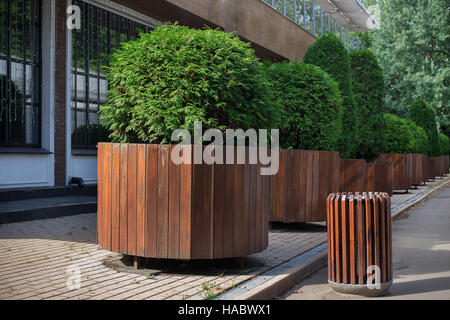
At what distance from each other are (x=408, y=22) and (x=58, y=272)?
41.0m

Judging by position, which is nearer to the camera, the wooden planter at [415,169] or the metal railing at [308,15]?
the wooden planter at [415,169]

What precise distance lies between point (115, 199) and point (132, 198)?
0.96 ft

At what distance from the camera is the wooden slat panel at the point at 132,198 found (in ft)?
19.1

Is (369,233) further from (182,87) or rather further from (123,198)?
(123,198)

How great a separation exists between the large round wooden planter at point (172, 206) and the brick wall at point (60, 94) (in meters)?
6.91

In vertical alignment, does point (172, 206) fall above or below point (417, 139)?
below

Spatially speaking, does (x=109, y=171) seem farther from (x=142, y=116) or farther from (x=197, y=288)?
(x=197, y=288)

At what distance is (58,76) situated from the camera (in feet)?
41.0

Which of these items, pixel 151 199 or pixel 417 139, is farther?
pixel 417 139

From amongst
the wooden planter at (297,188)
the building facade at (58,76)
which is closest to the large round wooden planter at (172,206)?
the wooden planter at (297,188)

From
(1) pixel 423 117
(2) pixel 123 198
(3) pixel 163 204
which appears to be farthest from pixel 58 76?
(1) pixel 423 117

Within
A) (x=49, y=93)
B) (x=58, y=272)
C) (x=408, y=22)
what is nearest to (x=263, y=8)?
(x=49, y=93)

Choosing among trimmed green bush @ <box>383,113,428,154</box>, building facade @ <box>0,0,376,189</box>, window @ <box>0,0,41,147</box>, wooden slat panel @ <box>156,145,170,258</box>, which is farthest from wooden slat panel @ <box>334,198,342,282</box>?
trimmed green bush @ <box>383,113,428,154</box>

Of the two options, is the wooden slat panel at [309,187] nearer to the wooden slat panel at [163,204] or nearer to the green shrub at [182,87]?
the green shrub at [182,87]
